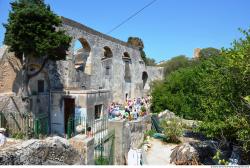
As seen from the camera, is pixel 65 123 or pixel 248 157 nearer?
pixel 248 157

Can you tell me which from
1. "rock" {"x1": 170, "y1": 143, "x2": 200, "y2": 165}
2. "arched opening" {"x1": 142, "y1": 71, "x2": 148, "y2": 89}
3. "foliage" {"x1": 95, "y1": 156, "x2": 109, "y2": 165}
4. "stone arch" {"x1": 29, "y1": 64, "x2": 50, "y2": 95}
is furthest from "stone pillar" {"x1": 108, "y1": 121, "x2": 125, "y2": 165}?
"arched opening" {"x1": 142, "y1": 71, "x2": 148, "y2": 89}

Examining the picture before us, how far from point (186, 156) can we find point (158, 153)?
82.7 inches

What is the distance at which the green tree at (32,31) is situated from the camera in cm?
1228

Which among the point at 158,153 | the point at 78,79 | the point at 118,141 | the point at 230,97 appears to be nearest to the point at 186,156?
the point at 158,153

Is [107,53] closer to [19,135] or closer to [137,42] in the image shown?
[137,42]

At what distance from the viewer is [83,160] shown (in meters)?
6.62

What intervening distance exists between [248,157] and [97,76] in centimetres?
1739

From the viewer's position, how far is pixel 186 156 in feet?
35.0

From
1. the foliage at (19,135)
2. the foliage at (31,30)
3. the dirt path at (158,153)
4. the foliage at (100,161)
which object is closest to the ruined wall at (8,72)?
the foliage at (31,30)

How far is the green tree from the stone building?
2.45 m

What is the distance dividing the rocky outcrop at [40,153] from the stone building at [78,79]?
28.3 feet

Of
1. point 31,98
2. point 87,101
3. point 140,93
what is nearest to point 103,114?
point 87,101

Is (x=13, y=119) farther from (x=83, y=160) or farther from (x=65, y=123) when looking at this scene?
(x=83, y=160)

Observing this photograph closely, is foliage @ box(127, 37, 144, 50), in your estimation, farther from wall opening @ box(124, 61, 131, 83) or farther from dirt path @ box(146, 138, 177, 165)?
dirt path @ box(146, 138, 177, 165)
